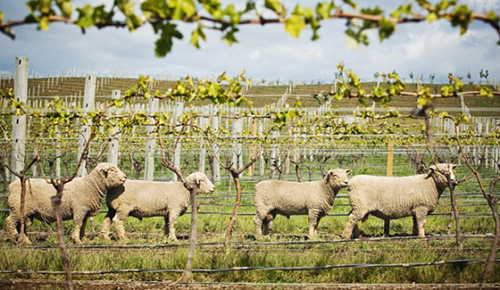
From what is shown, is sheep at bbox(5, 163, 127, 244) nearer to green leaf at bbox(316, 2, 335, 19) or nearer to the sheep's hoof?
the sheep's hoof

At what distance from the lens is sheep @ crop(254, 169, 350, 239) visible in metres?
8.83

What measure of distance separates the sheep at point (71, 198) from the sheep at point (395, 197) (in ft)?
14.0

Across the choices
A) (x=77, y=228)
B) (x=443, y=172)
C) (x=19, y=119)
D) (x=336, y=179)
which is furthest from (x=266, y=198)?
(x=19, y=119)

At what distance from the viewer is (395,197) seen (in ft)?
Result: 28.7

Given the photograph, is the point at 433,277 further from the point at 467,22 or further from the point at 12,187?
the point at 12,187

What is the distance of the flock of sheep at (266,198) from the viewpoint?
840 cm

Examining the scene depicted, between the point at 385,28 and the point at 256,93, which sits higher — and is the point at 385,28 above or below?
below

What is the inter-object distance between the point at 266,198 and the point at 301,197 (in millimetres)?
661

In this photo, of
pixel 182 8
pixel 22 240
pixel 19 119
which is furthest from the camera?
pixel 19 119

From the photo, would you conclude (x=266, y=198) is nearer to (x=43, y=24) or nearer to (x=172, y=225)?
(x=172, y=225)

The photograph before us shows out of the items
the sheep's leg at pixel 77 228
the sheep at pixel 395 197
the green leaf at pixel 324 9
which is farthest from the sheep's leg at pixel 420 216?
the green leaf at pixel 324 9

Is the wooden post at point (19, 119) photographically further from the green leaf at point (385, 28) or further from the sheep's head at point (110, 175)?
the green leaf at point (385, 28)

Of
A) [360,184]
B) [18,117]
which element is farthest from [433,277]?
[18,117]

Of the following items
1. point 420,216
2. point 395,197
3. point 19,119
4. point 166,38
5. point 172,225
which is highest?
point 166,38
